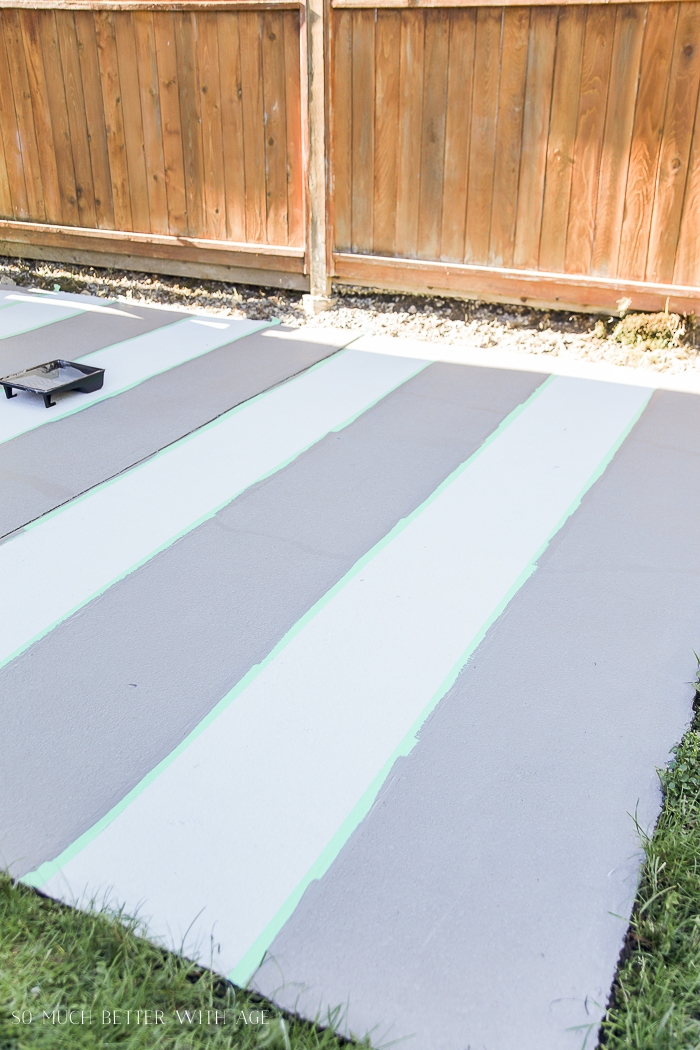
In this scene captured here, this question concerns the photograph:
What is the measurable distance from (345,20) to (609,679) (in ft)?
13.0

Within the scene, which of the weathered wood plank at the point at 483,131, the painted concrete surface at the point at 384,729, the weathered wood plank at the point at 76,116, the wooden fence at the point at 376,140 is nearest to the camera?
the painted concrete surface at the point at 384,729

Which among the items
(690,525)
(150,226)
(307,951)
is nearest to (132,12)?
(150,226)

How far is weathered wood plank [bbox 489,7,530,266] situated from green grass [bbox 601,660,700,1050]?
3530 millimetres

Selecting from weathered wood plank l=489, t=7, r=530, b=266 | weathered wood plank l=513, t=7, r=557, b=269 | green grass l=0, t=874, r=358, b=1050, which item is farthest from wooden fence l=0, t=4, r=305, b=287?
green grass l=0, t=874, r=358, b=1050

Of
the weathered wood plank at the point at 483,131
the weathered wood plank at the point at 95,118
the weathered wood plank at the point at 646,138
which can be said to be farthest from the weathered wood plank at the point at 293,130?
the weathered wood plank at the point at 646,138

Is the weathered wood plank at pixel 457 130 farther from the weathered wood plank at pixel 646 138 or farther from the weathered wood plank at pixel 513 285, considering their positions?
the weathered wood plank at pixel 646 138

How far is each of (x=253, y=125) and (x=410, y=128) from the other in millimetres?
966

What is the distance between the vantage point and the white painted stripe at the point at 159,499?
267 centimetres

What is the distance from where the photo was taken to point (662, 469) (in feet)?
11.3

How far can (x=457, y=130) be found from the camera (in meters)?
4.70

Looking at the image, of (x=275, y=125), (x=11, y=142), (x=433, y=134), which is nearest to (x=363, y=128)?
(x=433, y=134)

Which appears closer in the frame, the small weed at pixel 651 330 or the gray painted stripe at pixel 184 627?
the gray painted stripe at pixel 184 627

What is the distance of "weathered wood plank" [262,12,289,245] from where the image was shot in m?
4.89

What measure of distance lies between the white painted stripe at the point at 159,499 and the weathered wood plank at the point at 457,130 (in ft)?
3.21
